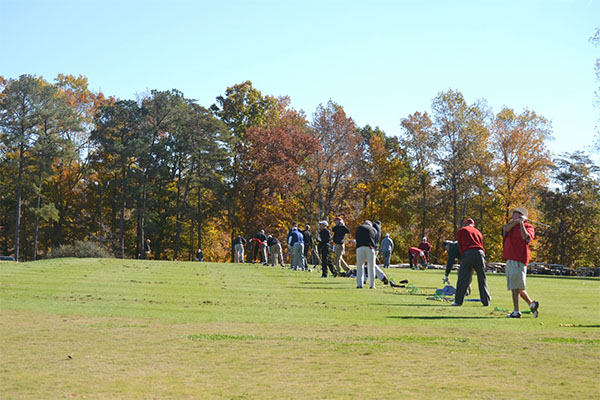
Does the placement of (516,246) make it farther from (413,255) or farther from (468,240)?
(413,255)

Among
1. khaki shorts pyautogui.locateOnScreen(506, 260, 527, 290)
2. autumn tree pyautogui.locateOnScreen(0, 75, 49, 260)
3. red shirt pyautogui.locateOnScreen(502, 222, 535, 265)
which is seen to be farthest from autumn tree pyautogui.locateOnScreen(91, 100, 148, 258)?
khaki shorts pyautogui.locateOnScreen(506, 260, 527, 290)

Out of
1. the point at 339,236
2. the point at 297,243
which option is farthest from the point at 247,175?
the point at 339,236

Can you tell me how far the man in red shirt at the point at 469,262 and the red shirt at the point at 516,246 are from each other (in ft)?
5.79

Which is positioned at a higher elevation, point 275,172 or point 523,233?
point 275,172

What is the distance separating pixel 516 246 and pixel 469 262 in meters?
2.07

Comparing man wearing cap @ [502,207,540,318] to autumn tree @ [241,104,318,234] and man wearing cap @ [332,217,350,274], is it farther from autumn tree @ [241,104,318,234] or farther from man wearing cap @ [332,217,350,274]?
autumn tree @ [241,104,318,234]

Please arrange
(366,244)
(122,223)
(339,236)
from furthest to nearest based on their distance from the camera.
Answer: (122,223) → (339,236) → (366,244)

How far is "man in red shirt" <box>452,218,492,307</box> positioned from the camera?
1561cm

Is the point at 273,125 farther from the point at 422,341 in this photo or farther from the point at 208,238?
the point at 422,341

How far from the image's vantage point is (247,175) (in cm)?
6850

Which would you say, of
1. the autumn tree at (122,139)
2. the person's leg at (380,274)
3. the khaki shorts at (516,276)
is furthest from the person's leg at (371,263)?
A: the autumn tree at (122,139)

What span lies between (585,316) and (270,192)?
53.8 metres

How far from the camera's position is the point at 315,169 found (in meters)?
64.8

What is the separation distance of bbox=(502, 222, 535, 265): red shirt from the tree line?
48.8 m
